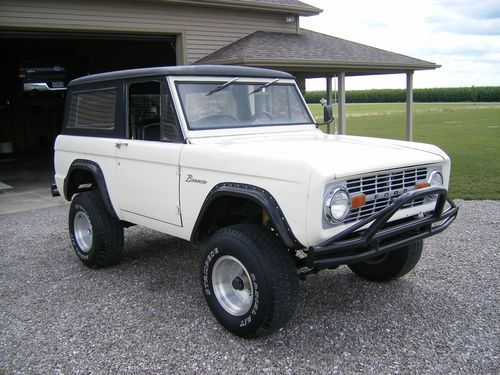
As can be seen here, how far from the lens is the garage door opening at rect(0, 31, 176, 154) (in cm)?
1533

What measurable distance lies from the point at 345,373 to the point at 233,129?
2151 millimetres

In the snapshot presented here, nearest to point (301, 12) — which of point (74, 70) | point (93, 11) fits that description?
point (93, 11)

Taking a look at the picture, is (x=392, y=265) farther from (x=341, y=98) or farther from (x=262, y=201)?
(x=341, y=98)

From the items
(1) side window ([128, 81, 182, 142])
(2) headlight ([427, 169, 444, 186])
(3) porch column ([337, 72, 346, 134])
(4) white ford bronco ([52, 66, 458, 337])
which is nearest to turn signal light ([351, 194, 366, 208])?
(4) white ford bronco ([52, 66, 458, 337])

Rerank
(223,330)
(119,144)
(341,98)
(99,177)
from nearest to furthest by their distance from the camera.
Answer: (223,330)
(119,144)
(99,177)
(341,98)

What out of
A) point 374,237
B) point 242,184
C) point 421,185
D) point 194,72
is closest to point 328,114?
point 194,72

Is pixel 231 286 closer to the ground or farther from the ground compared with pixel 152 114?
closer to the ground

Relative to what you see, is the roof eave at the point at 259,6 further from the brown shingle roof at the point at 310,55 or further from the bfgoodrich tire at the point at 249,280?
the bfgoodrich tire at the point at 249,280

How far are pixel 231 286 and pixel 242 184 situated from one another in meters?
0.83

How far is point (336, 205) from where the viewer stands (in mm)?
3102

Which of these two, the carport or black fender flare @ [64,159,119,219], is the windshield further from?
the carport

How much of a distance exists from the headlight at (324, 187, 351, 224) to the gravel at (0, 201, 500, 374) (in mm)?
958

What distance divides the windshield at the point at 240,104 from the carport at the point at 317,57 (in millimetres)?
5743

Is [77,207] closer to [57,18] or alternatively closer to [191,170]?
[191,170]
